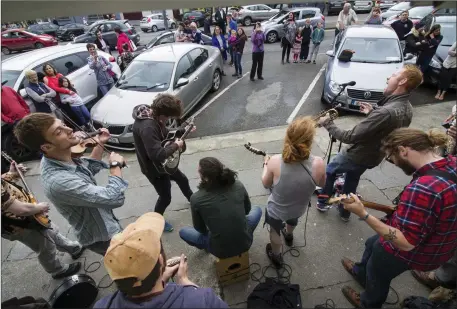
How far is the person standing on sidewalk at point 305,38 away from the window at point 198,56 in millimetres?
4120

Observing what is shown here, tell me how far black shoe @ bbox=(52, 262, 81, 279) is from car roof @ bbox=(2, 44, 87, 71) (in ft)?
15.9

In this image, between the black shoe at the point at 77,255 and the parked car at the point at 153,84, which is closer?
the black shoe at the point at 77,255

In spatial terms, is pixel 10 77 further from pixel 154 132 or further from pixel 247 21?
pixel 247 21

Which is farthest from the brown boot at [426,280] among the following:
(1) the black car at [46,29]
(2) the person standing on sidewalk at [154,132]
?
(1) the black car at [46,29]

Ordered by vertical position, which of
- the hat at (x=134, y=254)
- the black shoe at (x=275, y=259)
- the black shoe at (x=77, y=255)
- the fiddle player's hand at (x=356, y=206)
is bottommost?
the black shoe at (x=77, y=255)

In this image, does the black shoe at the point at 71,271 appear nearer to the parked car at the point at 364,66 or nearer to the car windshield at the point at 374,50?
the parked car at the point at 364,66

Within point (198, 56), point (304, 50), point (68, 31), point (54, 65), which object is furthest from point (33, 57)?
point (68, 31)

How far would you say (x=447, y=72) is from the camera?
6.52m

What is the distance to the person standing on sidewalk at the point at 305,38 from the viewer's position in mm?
9805

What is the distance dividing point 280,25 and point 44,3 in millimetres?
14587

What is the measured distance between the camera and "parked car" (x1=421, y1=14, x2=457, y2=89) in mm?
6945

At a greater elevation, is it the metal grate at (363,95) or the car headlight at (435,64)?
the car headlight at (435,64)

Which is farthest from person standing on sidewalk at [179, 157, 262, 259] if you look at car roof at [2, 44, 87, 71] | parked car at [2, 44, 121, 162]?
car roof at [2, 44, 87, 71]

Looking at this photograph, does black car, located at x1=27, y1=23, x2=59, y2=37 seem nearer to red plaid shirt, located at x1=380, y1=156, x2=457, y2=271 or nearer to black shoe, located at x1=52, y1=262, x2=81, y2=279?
black shoe, located at x1=52, y1=262, x2=81, y2=279
